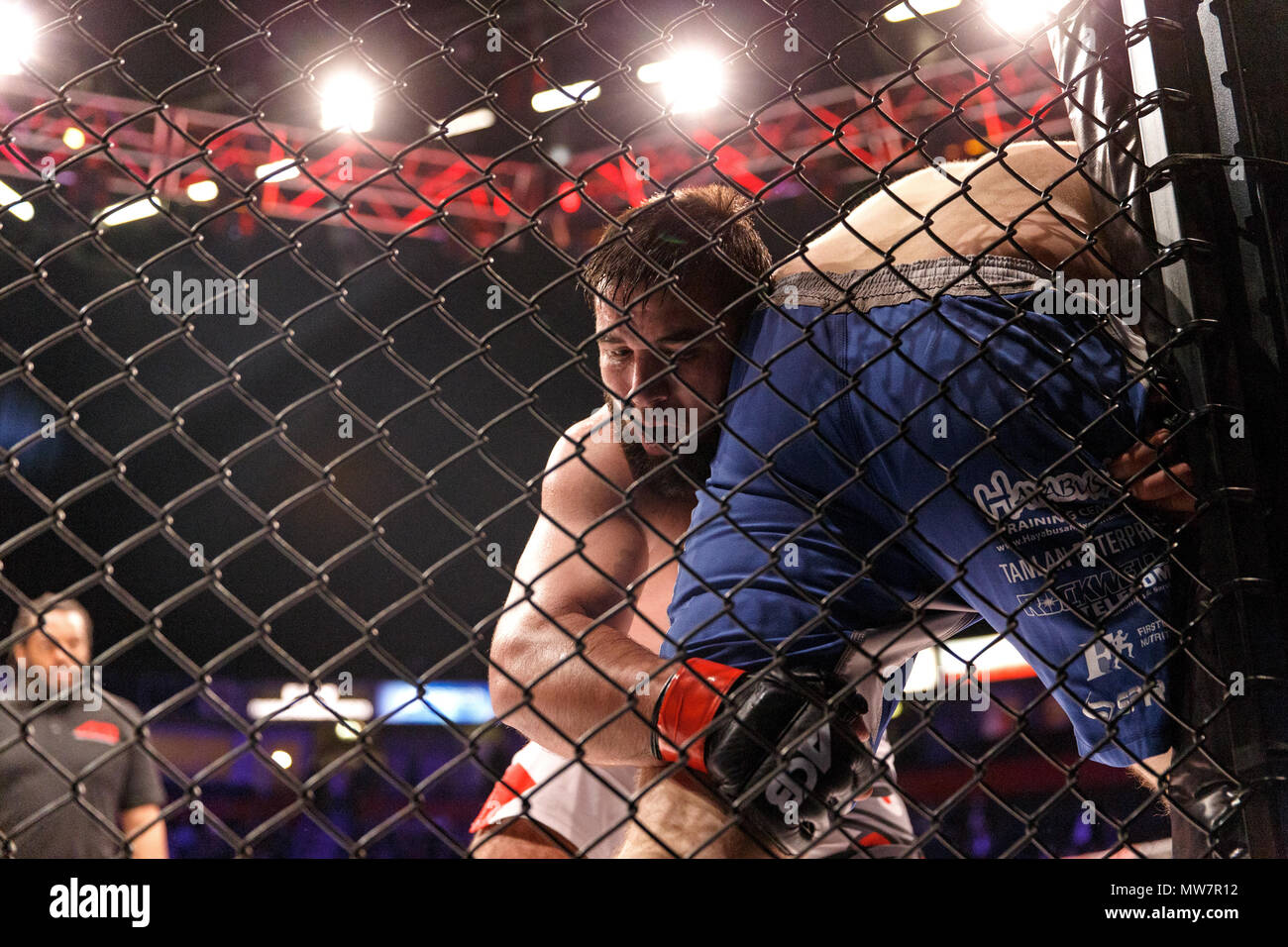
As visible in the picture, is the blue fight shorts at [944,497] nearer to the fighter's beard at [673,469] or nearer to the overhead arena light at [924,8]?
the fighter's beard at [673,469]

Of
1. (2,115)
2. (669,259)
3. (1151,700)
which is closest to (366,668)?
(2,115)

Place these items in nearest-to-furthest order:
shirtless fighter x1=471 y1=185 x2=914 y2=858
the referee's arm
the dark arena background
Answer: the dark arena background, shirtless fighter x1=471 y1=185 x2=914 y2=858, the referee's arm

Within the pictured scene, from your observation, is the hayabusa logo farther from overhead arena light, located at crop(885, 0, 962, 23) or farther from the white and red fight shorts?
overhead arena light, located at crop(885, 0, 962, 23)

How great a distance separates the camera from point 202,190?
666cm

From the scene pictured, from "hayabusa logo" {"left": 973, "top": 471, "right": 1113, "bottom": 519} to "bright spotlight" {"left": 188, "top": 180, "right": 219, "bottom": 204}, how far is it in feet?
20.4

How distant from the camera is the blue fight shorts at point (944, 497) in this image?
1433mm

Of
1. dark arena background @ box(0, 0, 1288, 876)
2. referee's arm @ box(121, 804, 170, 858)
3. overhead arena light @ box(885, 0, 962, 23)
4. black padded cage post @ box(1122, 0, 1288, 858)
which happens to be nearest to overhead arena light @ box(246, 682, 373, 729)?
dark arena background @ box(0, 0, 1288, 876)

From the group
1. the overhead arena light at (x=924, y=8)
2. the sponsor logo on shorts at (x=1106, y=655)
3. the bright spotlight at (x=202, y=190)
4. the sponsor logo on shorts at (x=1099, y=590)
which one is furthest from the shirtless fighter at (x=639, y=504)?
the bright spotlight at (x=202, y=190)

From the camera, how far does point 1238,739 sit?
135 cm

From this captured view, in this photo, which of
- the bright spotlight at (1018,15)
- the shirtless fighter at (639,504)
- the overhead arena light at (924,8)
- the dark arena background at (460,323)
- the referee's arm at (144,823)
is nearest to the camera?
the dark arena background at (460,323)

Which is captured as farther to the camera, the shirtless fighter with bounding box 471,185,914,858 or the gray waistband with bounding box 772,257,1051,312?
the shirtless fighter with bounding box 471,185,914,858

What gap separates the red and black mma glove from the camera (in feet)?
4.25

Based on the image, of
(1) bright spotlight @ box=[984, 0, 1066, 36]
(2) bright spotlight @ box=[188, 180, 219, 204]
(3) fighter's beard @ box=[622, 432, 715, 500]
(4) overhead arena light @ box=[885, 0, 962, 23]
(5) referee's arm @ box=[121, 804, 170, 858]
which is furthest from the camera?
(2) bright spotlight @ box=[188, 180, 219, 204]

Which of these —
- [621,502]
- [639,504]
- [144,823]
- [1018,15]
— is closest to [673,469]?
[639,504]
